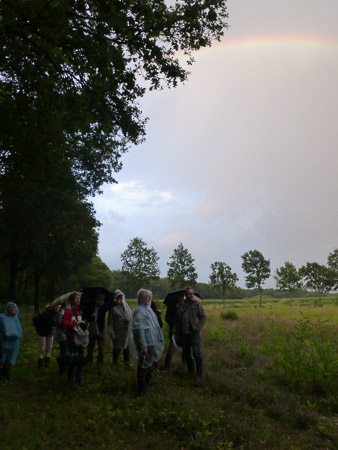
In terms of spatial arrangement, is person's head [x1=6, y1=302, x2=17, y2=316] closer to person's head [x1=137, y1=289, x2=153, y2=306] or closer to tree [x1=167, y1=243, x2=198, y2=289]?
person's head [x1=137, y1=289, x2=153, y2=306]

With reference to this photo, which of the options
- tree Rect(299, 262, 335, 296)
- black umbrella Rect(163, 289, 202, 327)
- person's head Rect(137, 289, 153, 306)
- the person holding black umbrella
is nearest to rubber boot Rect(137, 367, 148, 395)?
person's head Rect(137, 289, 153, 306)

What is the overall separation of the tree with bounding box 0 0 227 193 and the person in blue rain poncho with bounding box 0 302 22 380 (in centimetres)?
509

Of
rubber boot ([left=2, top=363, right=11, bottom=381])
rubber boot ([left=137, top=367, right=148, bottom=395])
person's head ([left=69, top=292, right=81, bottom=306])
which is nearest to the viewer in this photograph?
rubber boot ([left=137, top=367, right=148, bottom=395])

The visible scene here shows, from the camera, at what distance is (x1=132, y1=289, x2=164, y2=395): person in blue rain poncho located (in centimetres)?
661

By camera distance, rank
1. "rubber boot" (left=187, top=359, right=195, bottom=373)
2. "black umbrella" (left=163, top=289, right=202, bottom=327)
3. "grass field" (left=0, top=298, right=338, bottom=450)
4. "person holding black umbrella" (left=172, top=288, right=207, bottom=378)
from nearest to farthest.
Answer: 1. "grass field" (left=0, top=298, right=338, bottom=450)
2. "person holding black umbrella" (left=172, top=288, right=207, bottom=378)
3. "rubber boot" (left=187, top=359, right=195, bottom=373)
4. "black umbrella" (left=163, top=289, right=202, bottom=327)

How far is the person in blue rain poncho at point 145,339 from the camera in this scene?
21.7 feet

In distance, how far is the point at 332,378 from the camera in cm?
733

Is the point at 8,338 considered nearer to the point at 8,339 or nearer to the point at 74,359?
the point at 8,339

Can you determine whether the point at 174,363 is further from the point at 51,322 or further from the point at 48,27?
the point at 48,27

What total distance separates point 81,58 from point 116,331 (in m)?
7.11

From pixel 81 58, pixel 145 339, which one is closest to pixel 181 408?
pixel 145 339

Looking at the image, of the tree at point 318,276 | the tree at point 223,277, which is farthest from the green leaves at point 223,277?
the tree at point 318,276

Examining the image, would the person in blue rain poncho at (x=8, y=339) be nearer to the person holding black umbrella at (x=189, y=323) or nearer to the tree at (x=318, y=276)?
the person holding black umbrella at (x=189, y=323)

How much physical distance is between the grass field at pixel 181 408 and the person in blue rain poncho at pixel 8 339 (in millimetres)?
373
